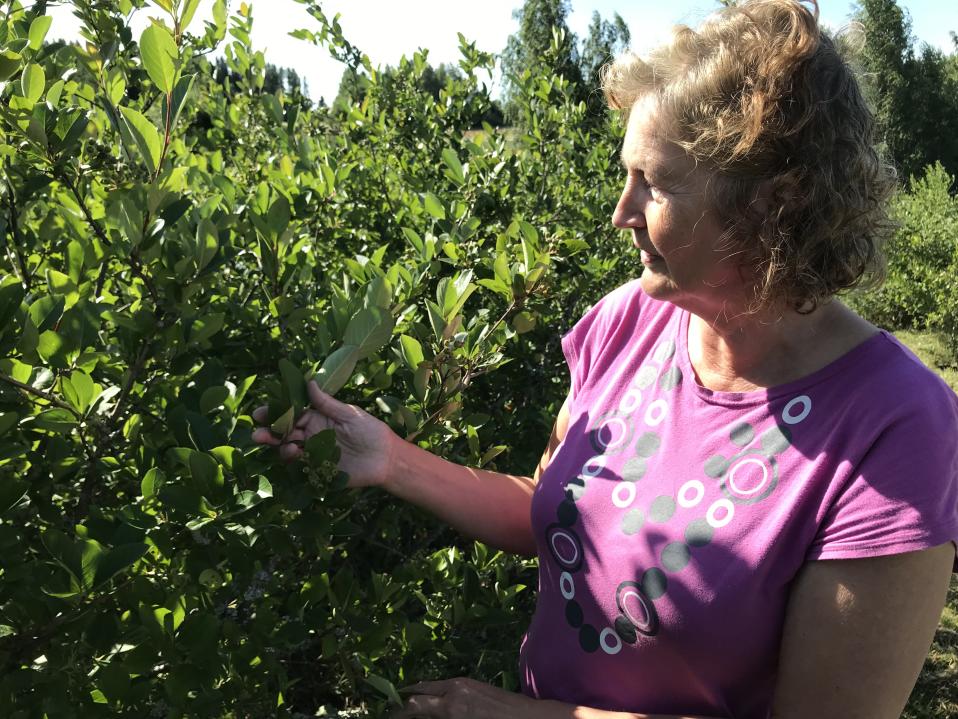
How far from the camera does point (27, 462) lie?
1320 mm

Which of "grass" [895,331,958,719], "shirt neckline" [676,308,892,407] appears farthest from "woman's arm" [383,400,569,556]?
"grass" [895,331,958,719]

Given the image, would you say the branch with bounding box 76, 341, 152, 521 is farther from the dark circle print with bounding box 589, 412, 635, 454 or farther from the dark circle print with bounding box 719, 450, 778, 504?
the dark circle print with bounding box 719, 450, 778, 504

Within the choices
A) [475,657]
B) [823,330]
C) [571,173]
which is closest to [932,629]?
[823,330]

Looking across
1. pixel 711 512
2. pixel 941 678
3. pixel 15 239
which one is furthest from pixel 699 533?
pixel 941 678

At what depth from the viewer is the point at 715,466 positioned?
154 centimetres

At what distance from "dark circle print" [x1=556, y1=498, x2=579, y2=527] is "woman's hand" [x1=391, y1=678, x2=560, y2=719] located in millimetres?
328

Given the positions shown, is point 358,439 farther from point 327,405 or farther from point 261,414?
point 261,414

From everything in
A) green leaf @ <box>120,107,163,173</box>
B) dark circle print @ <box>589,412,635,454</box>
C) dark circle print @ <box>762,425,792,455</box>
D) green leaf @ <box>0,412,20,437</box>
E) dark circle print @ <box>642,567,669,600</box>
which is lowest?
dark circle print @ <box>642,567,669,600</box>

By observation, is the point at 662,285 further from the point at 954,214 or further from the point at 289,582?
the point at 954,214

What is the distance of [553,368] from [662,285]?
1282 mm

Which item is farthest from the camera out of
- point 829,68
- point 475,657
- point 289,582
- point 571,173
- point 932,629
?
point 571,173

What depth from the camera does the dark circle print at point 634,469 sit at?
1.62 meters

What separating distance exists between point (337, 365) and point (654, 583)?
676 mm

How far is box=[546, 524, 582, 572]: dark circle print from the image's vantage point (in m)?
1.67
